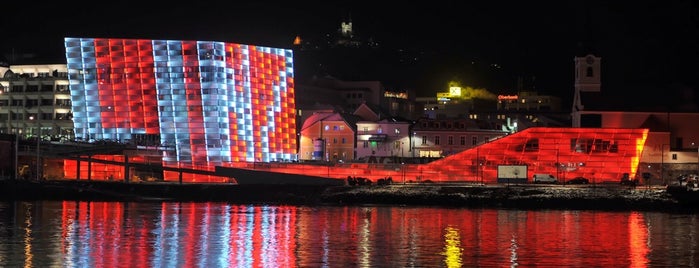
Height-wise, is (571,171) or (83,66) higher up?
(83,66)

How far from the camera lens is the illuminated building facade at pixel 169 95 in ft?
402

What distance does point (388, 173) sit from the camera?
327ft

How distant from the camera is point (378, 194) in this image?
292 ft

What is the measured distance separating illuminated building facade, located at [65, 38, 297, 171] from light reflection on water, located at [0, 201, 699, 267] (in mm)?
43643

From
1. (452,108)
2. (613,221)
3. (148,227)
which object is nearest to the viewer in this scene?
(148,227)

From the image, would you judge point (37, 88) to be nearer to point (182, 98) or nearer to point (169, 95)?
point (169, 95)

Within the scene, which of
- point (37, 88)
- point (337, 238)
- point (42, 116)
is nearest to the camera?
point (337, 238)

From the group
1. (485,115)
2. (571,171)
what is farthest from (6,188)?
(485,115)

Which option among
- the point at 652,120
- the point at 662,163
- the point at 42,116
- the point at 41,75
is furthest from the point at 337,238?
the point at 41,75

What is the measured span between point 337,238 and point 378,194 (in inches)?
1408

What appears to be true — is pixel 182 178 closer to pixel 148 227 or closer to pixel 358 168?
pixel 358 168

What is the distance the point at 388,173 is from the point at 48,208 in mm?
32385

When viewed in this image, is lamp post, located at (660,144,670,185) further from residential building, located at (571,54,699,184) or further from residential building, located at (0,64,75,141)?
residential building, located at (0,64,75,141)

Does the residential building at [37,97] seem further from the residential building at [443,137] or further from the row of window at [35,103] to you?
the residential building at [443,137]
